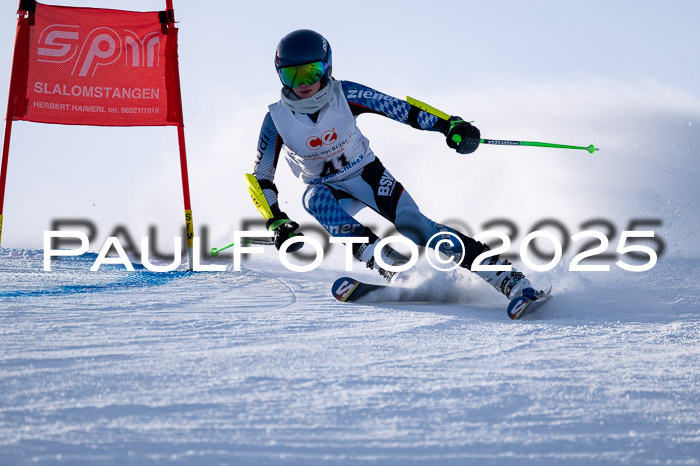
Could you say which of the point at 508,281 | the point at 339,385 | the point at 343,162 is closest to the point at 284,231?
the point at 343,162

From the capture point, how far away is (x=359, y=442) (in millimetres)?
1558

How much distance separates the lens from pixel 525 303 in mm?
3512

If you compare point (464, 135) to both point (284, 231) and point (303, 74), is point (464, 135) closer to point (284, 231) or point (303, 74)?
point (303, 74)

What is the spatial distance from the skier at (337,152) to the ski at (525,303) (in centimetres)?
17

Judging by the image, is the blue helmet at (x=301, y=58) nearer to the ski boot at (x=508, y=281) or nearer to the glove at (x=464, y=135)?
the glove at (x=464, y=135)

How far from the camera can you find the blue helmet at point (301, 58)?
389 cm

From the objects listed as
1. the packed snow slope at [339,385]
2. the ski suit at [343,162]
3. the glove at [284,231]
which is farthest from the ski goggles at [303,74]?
the packed snow slope at [339,385]

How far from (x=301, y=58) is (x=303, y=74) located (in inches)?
3.7

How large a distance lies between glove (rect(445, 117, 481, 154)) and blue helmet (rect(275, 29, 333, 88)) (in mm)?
820

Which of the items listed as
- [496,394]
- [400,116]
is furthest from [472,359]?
[400,116]

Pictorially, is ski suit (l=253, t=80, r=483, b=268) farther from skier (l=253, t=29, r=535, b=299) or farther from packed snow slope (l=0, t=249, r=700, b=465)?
packed snow slope (l=0, t=249, r=700, b=465)

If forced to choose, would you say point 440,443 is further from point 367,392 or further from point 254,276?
point 254,276

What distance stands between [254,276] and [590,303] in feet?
7.74

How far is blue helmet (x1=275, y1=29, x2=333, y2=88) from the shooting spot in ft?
12.8
